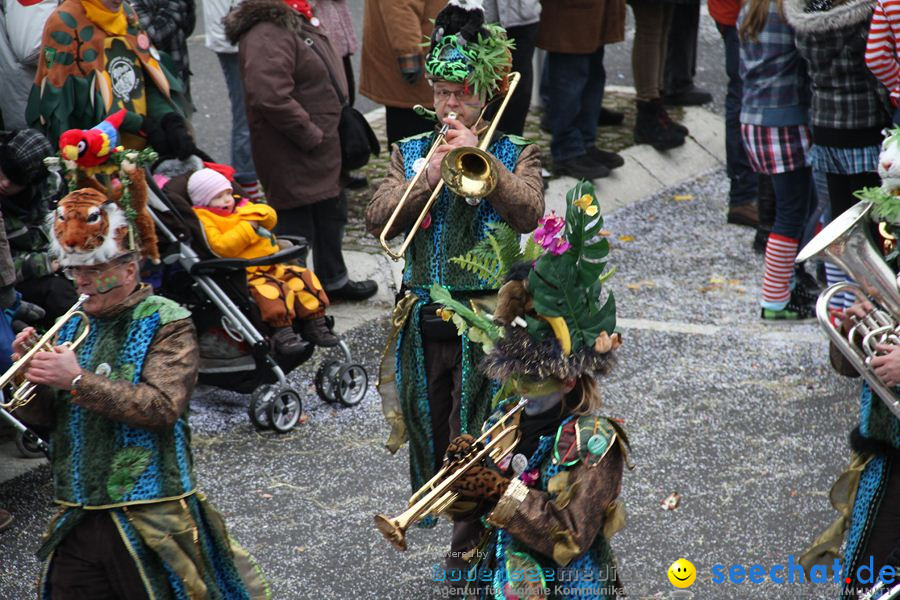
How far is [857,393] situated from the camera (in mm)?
6680

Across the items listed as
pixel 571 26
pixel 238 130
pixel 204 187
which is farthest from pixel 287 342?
pixel 571 26

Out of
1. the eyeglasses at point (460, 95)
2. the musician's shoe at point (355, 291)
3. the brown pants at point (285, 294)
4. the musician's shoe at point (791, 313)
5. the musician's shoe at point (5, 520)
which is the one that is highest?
the eyeglasses at point (460, 95)

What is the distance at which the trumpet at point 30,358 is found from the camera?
3916 millimetres


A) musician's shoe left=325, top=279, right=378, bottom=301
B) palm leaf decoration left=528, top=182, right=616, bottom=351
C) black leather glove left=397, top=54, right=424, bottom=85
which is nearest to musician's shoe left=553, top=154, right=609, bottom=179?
black leather glove left=397, top=54, right=424, bottom=85

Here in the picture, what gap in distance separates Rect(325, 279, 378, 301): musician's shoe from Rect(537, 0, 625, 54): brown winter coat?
2.49 meters

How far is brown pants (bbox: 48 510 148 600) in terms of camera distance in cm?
402

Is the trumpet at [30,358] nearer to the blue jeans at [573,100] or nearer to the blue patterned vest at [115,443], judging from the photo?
the blue patterned vest at [115,443]

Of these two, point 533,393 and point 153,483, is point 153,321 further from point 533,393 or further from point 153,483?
point 533,393

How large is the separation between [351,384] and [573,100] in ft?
12.0

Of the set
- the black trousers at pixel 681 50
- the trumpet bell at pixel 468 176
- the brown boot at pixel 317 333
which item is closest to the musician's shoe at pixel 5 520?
the brown boot at pixel 317 333

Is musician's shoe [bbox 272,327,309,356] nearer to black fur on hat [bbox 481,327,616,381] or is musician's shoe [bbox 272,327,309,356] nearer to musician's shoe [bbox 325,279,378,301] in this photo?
musician's shoe [bbox 325,279,378,301]

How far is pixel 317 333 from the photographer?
265 inches

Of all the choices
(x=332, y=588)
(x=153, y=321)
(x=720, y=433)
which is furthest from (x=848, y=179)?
(x=153, y=321)

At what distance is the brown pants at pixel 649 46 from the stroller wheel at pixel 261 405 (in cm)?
509
